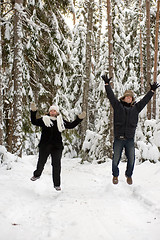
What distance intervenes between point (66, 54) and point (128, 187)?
7719 millimetres

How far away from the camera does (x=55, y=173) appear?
5879 mm

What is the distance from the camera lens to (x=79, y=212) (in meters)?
3.97

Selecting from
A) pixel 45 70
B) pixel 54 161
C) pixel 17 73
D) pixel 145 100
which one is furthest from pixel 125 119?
pixel 45 70

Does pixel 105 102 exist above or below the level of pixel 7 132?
above

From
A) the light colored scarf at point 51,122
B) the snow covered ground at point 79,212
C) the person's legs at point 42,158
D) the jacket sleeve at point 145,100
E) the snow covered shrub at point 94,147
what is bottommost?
the snow covered shrub at point 94,147

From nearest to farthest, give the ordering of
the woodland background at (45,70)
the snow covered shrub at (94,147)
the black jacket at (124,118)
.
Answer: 1. the black jacket at (124,118)
2. the woodland background at (45,70)
3. the snow covered shrub at (94,147)

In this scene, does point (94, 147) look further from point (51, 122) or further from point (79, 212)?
point (79, 212)

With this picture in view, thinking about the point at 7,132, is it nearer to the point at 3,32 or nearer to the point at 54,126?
the point at 3,32

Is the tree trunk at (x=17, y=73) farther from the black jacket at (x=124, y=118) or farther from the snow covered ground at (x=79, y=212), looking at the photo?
the black jacket at (x=124, y=118)

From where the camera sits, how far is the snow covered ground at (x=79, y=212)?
10.3ft

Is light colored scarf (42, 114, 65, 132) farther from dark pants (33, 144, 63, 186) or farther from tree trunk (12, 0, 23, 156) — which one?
tree trunk (12, 0, 23, 156)

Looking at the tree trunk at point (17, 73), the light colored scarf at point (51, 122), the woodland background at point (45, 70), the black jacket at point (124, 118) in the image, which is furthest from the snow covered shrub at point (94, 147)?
the light colored scarf at point (51, 122)

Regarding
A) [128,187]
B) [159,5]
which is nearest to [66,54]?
[159,5]

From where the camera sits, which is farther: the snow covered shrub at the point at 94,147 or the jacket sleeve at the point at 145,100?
the snow covered shrub at the point at 94,147
